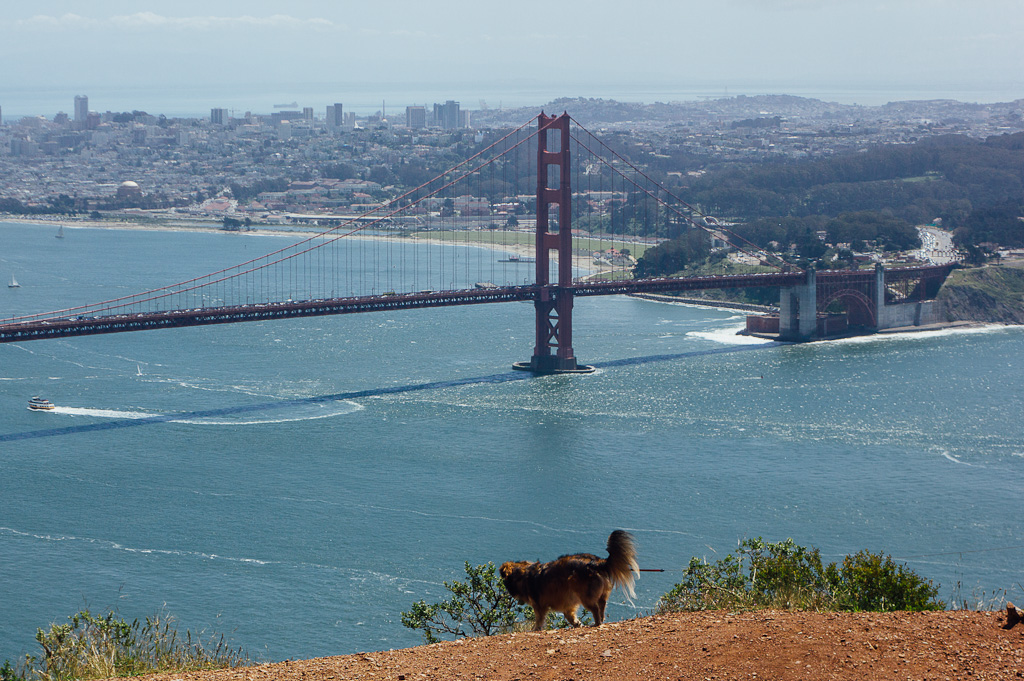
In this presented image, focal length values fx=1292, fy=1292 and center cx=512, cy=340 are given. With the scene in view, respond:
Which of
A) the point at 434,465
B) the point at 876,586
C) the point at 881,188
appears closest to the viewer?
the point at 876,586

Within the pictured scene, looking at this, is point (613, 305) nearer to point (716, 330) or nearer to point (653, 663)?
point (716, 330)

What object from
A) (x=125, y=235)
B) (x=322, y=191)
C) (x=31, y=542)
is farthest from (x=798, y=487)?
(x=322, y=191)

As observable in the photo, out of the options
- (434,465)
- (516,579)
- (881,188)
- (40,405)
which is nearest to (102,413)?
(40,405)

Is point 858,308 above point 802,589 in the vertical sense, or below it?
below

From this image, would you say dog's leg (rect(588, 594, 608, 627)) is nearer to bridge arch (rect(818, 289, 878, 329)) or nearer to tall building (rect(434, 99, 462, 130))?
bridge arch (rect(818, 289, 878, 329))

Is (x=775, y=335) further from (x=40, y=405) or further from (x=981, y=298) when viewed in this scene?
(x=40, y=405)

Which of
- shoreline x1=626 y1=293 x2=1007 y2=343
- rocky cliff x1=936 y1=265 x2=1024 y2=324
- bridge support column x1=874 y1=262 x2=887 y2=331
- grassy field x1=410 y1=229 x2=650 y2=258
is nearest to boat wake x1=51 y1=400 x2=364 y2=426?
shoreline x1=626 y1=293 x2=1007 y2=343

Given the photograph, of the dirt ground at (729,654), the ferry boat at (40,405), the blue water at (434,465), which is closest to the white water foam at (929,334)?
the blue water at (434,465)
